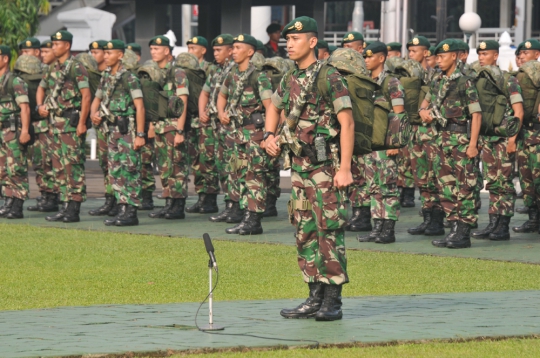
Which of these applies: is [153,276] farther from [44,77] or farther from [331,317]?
[44,77]

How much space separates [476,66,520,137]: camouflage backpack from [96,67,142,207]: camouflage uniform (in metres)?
4.03

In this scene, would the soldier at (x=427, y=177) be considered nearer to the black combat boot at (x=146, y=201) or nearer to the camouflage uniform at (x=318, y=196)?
the black combat boot at (x=146, y=201)

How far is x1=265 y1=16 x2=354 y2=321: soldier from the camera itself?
8531mm

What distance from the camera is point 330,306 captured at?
28.1 ft

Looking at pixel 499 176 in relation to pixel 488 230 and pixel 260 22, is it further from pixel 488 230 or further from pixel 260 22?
pixel 260 22

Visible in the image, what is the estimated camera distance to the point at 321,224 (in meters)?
8.55

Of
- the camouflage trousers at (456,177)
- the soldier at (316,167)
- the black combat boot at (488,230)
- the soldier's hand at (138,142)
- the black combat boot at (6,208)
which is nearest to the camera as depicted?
the soldier at (316,167)

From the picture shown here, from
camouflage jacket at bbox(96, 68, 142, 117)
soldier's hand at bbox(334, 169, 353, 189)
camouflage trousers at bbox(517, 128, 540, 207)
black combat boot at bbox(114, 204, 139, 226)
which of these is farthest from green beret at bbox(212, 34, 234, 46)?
soldier's hand at bbox(334, 169, 353, 189)

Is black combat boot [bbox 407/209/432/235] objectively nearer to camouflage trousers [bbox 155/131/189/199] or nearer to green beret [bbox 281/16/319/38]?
camouflage trousers [bbox 155/131/189/199]

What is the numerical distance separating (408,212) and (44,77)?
16.9 ft

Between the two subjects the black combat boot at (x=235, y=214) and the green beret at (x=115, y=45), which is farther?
the black combat boot at (x=235, y=214)

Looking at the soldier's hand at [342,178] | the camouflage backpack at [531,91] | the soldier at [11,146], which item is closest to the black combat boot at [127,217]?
the soldier at [11,146]

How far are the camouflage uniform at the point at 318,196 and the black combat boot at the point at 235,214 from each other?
6.75 meters

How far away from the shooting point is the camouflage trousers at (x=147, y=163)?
1652cm
